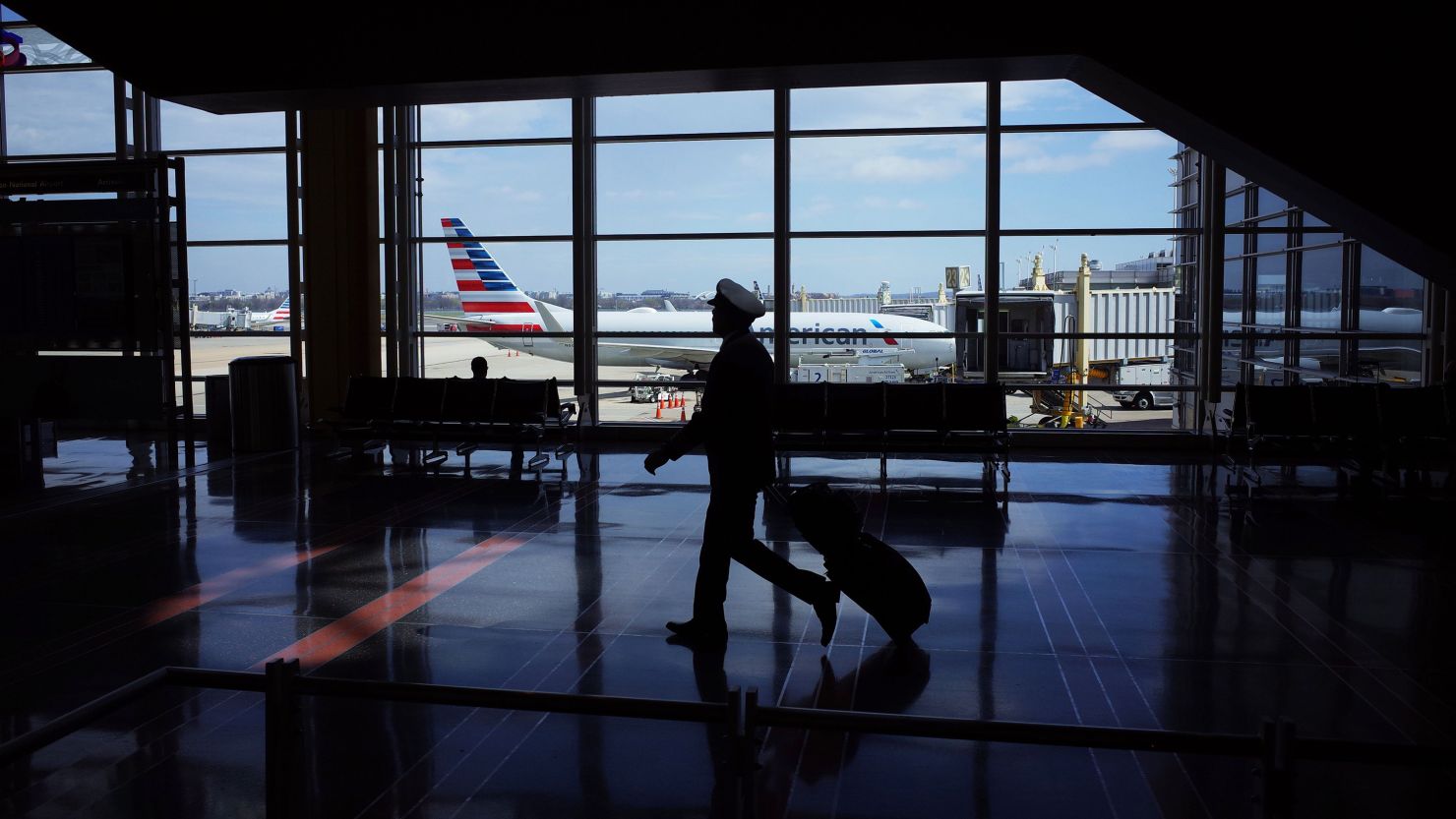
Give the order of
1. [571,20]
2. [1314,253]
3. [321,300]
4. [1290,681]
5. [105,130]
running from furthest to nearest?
[105,130] < [321,300] < [1314,253] < [1290,681] < [571,20]

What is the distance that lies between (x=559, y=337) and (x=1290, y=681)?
11.5 metres

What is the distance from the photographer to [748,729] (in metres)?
2.62

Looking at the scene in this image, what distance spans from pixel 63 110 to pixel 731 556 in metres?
15.6

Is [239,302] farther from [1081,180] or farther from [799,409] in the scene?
[1081,180]

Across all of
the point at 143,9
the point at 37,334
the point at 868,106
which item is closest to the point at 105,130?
the point at 37,334

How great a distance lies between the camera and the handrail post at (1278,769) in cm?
242

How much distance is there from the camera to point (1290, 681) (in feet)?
16.7

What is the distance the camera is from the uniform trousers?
5441 millimetres

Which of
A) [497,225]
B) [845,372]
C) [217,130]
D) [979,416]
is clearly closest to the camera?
[979,416]

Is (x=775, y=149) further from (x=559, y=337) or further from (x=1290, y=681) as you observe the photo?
(x=1290, y=681)

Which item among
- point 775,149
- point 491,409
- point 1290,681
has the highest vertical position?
point 775,149

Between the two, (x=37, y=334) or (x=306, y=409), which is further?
(x=306, y=409)

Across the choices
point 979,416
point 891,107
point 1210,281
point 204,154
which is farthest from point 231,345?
point 1210,281

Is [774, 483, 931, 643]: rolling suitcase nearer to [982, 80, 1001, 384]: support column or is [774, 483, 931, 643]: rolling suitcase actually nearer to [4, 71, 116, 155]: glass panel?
[982, 80, 1001, 384]: support column
